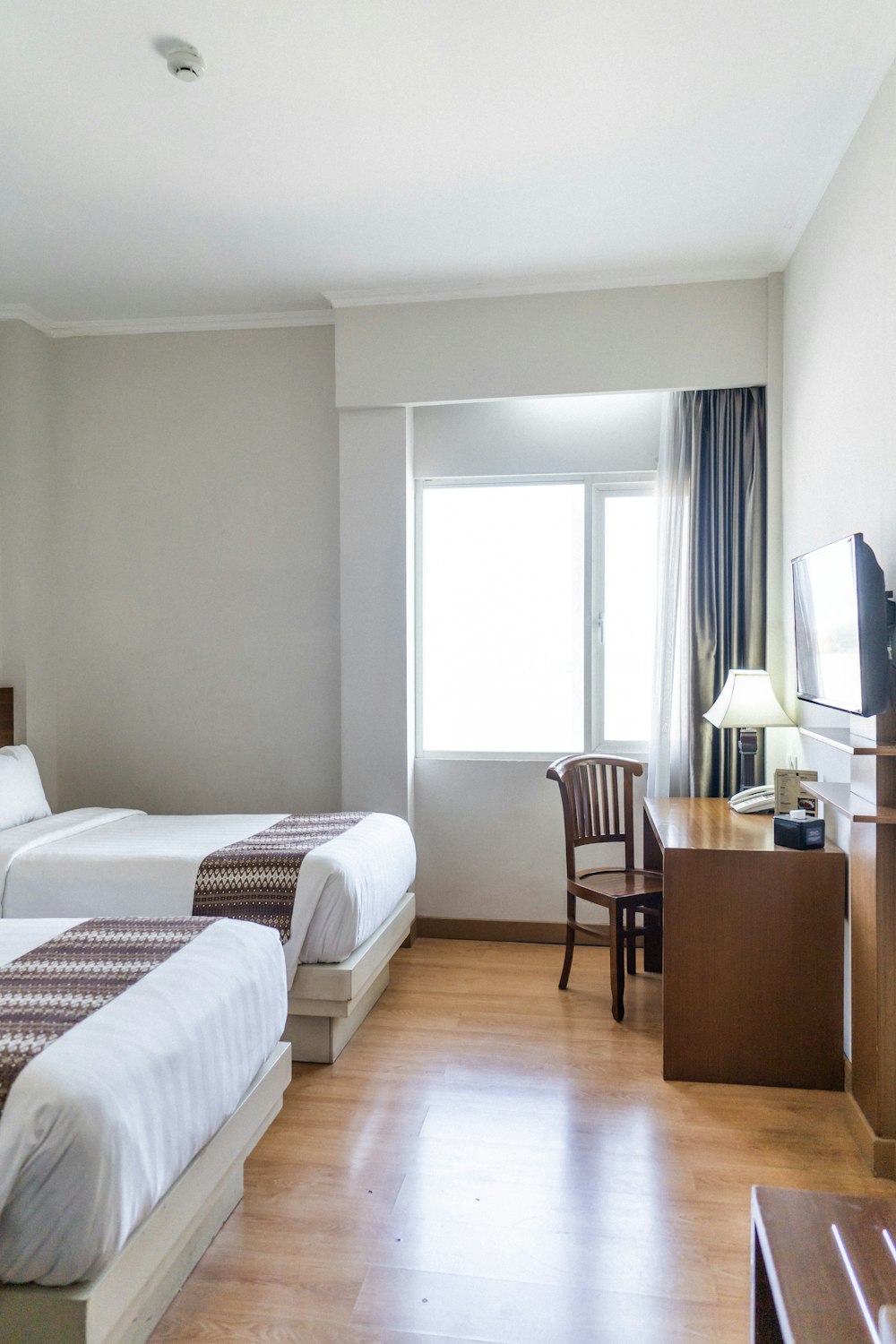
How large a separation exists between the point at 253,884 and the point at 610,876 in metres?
1.47

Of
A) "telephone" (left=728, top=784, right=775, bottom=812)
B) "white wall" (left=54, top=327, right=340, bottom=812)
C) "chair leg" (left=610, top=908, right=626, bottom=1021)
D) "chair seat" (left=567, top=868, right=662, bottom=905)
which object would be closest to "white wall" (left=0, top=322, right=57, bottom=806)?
"white wall" (left=54, top=327, right=340, bottom=812)

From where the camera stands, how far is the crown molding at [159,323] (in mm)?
4363

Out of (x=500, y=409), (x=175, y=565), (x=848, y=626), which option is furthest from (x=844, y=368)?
(x=175, y=565)

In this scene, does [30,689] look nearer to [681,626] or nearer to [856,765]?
[681,626]

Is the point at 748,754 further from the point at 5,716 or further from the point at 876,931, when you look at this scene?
the point at 5,716

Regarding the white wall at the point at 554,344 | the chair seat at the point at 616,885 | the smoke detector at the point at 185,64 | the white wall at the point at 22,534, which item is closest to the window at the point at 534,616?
the white wall at the point at 554,344

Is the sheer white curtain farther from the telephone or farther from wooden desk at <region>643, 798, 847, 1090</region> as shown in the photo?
wooden desk at <region>643, 798, 847, 1090</region>

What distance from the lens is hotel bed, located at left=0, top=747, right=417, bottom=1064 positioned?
2982 millimetres

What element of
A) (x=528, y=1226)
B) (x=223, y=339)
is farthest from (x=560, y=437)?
(x=528, y=1226)

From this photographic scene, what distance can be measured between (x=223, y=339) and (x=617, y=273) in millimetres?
1930

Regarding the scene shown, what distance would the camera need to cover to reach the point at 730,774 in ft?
13.0

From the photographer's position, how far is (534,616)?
14.5 ft

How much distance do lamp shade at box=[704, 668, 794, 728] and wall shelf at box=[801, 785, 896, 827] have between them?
793mm

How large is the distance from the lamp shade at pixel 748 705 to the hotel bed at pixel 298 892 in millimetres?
1404
